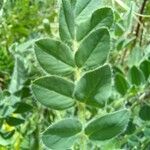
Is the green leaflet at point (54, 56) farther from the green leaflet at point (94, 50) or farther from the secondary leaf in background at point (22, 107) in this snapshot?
the secondary leaf in background at point (22, 107)

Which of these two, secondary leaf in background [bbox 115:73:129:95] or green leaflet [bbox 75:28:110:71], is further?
secondary leaf in background [bbox 115:73:129:95]

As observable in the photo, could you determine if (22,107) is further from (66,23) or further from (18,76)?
(66,23)

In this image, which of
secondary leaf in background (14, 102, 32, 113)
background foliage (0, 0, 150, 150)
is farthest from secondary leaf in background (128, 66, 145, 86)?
secondary leaf in background (14, 102, 32, 113)

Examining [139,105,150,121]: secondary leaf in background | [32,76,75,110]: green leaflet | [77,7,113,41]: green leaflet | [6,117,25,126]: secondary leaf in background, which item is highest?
[77,7,113,41]: green leaflet

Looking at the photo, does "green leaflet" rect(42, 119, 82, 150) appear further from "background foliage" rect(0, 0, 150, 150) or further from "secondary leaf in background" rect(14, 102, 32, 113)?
"secondary leaf in background" rect(14, 102, 32, 113)

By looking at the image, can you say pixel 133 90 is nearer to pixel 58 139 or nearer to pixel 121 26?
pixel 121 26

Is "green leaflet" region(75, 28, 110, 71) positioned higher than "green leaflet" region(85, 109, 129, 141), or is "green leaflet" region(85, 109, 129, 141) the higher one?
"green leaflet" region(75, 28, 110, 71)
